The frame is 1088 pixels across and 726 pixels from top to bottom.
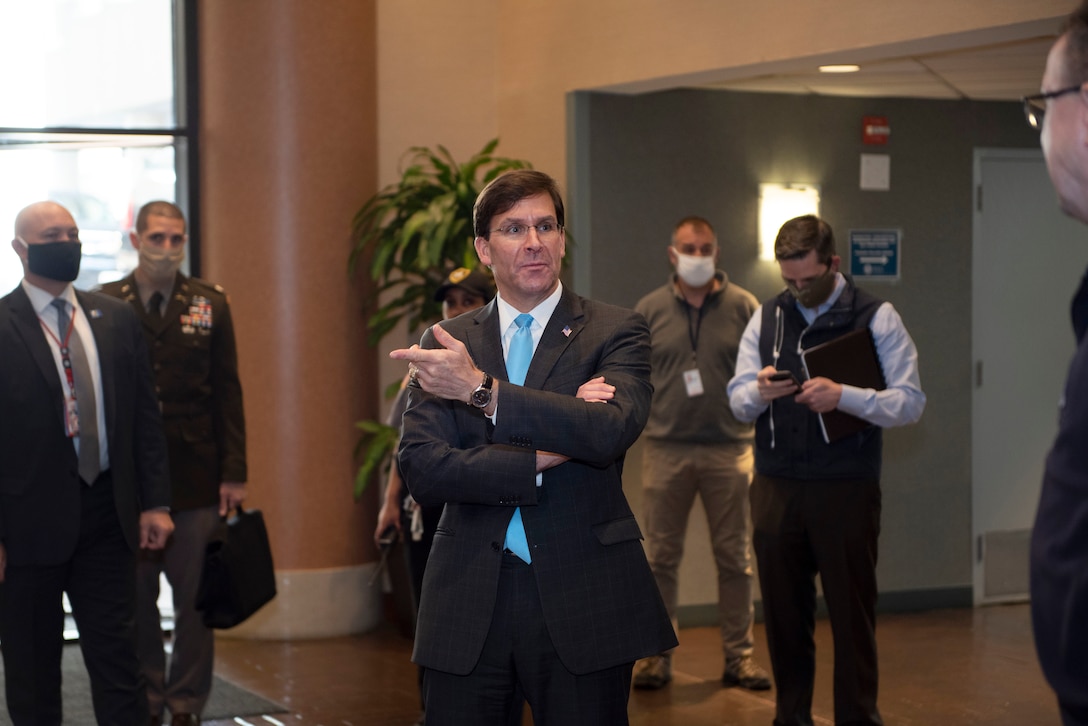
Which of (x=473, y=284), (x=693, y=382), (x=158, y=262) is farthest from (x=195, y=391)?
(x=693, y=382)

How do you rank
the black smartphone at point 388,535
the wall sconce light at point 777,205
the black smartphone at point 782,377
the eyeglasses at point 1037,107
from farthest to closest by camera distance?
the wall sconce light at point 777,205 < the black smartphone at point 388,535 < the black smartphone at point 782,377 < the eyeglasses at point 1037,107

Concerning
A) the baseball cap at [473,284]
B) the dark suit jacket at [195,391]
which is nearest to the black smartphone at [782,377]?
the baseball cap at [473,284]

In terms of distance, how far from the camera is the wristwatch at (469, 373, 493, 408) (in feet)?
8.54

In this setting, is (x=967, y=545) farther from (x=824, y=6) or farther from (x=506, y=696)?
(x=506, y=696)

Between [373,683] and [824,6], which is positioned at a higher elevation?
[824,6]

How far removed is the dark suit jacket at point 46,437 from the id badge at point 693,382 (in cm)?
250

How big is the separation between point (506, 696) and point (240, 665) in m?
3.86

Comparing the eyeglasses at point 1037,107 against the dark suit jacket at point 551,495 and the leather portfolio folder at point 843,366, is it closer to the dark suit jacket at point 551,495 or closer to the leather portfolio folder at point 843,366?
the dark suit jacket at point 551,495

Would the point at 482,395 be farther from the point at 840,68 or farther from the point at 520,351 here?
the point at 840,68

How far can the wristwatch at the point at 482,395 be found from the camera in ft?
8.54

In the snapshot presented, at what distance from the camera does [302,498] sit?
22.6 ft

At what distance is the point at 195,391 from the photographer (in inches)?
199

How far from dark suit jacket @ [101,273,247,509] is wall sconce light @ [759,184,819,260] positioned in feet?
10.0

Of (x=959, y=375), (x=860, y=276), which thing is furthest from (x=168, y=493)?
(x=959, y=375)
